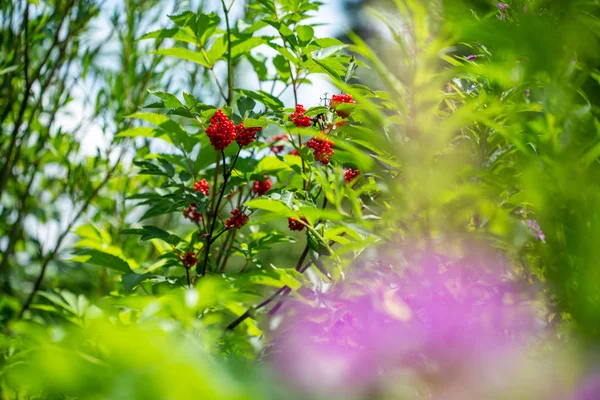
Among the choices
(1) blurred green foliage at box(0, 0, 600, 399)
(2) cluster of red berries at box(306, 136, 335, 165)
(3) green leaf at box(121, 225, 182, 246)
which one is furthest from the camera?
(3) green leaf at box(121, 225, 182, 246)

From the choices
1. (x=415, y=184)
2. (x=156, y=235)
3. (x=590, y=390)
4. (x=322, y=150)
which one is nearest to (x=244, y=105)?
(x=322, y=150)

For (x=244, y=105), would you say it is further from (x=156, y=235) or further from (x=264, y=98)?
(x=156, y=235)

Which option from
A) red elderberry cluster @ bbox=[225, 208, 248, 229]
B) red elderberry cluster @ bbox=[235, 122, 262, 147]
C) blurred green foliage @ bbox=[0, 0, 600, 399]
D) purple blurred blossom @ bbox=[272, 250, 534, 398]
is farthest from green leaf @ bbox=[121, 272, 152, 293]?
purple blurred blossom @ bbox=[272, 250, 534, 398]

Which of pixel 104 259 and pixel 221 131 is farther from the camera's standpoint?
pixel 104 259

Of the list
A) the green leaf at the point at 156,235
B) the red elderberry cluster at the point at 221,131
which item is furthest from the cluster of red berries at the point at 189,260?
the red elderberry cluster at the point at 221,131

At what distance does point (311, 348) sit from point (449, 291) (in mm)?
126

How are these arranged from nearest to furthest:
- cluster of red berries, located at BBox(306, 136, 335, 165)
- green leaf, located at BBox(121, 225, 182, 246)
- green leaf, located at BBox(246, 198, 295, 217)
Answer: green leaf, located at BBox(246, 198, 295, 217) < cluster of red berries, located at BBox(306, 136, 335, 165) < green leaf, located at BBox(121, 225, 182, 246)

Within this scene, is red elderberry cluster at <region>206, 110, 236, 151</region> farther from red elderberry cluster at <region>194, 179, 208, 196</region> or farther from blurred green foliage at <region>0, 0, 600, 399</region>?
red elderberry cluster at <region>194, 179, 208, 196</region>

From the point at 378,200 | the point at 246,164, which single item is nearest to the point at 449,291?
the point at 378,200

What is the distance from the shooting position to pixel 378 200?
68 cm

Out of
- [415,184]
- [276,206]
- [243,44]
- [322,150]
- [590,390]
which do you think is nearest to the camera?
[590,390]

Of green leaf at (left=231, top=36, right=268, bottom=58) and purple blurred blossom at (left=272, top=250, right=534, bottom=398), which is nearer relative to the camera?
purple blurred blossom at (left=272, top=250, right=534, bottom=398)

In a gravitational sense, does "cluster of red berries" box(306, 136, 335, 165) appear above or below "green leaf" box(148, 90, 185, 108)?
below

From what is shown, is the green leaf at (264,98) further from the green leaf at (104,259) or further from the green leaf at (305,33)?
the green leaf at (104,259)
